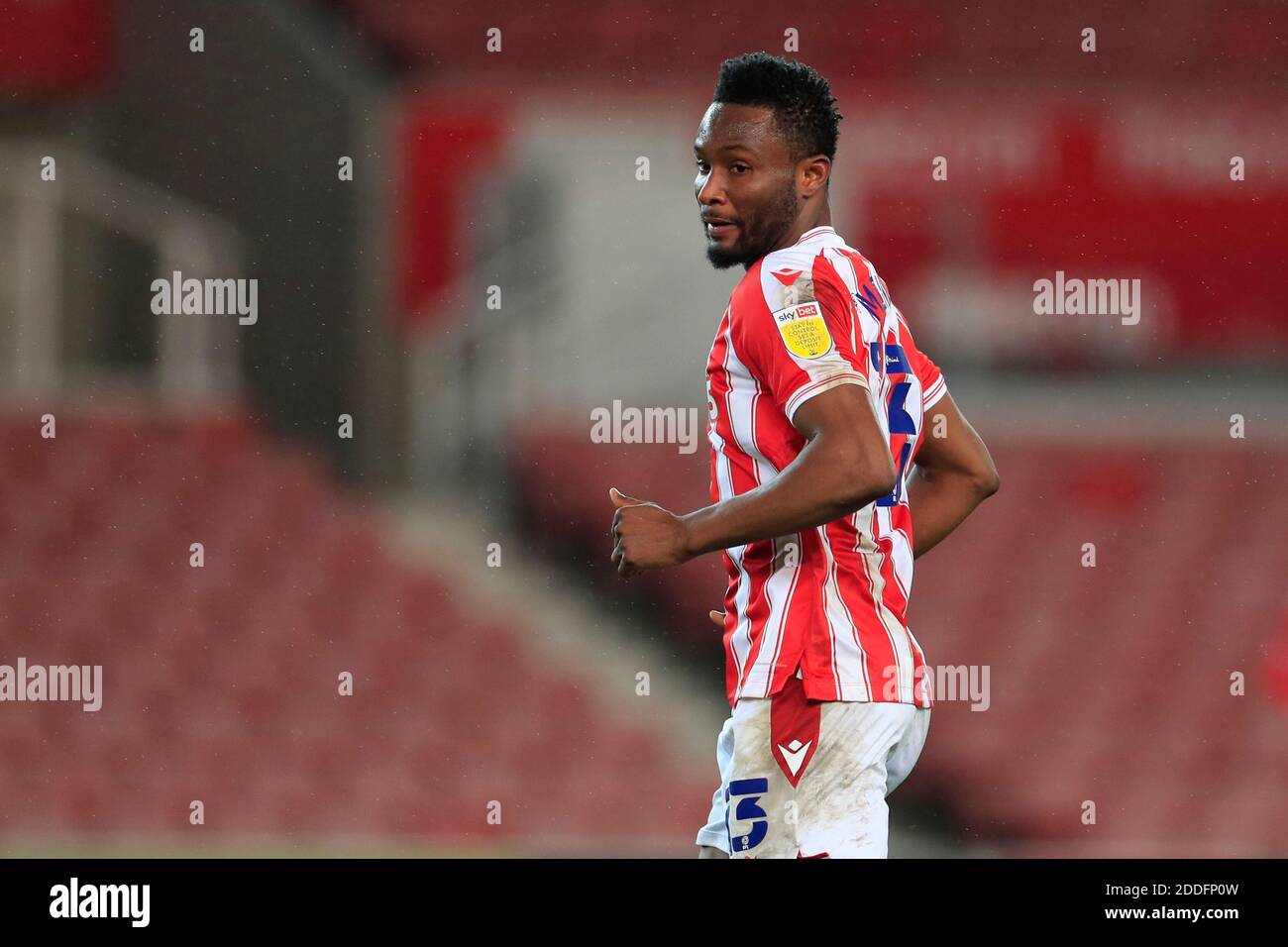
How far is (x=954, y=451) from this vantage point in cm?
305

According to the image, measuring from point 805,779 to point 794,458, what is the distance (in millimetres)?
504

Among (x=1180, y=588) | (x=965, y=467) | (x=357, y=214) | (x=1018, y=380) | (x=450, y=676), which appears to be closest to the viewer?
(x=965, y=467)

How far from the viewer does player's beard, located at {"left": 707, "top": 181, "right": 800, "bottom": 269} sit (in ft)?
8.75

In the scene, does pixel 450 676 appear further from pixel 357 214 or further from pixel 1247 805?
pixel 1247 805

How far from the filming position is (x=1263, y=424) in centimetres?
1009

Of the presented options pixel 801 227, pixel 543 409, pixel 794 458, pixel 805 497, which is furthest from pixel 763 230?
pixel 543 409

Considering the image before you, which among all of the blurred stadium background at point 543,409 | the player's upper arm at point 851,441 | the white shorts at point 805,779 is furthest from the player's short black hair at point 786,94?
the blurred stadium background at point 543,409

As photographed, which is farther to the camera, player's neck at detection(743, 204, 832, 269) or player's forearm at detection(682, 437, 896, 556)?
player's neck at detection(743, 204, 832, 269)

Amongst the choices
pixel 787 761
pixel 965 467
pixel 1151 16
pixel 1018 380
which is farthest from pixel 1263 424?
pixel 787 761

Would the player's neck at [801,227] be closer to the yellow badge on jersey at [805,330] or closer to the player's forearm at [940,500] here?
the yellow badge on jersey at [805,330]

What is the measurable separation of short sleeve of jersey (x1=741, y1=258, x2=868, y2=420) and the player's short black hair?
236mm

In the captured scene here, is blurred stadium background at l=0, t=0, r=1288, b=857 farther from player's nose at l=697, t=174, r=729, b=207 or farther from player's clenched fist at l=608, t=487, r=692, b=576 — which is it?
player's nose at l=697, t=174, r=729, b=207

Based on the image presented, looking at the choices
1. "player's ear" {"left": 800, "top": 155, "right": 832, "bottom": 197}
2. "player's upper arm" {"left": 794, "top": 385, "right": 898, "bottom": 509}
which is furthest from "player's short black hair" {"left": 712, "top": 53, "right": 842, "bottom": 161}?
"player's upper arm" {"left": 794, "top": 385, "right": 898, "bottom": 509}

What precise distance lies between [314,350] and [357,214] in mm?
884
